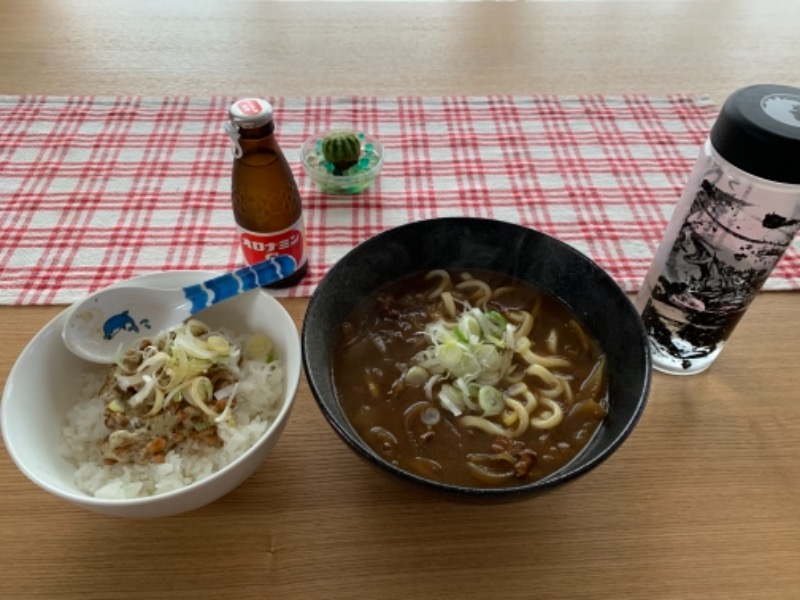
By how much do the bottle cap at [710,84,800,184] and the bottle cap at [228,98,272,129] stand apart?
74 centimetres

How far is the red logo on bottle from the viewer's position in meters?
1.15

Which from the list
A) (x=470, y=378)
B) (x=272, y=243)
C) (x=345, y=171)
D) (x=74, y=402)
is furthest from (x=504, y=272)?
(x=74, y=402)

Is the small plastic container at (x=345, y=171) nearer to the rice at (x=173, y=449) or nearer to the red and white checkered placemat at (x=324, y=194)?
the red and white checkered placemat at (x=324, y=194)

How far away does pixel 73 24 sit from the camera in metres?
2.30

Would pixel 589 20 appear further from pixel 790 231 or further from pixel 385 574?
pixel 385 574

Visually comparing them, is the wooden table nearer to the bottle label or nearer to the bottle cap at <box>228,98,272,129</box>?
the bottle label

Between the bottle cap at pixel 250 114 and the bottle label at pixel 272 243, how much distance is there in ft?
0.72

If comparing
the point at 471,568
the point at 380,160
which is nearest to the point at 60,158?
the point at 380,160

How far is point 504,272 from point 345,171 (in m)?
0.56

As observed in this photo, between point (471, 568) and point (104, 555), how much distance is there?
1.78ft

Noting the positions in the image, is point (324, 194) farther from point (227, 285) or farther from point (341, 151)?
point (227, 285)

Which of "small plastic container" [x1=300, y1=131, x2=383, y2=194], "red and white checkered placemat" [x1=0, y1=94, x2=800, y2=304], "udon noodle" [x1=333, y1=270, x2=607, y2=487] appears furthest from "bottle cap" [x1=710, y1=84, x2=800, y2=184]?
"small plastic container" [x1=300, y1=131, x2=383, y2=194]

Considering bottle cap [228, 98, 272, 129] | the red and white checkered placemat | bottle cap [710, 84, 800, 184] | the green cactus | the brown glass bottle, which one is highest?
bottle cap [710, 84, 800, 184]

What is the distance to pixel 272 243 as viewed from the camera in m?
1.29
